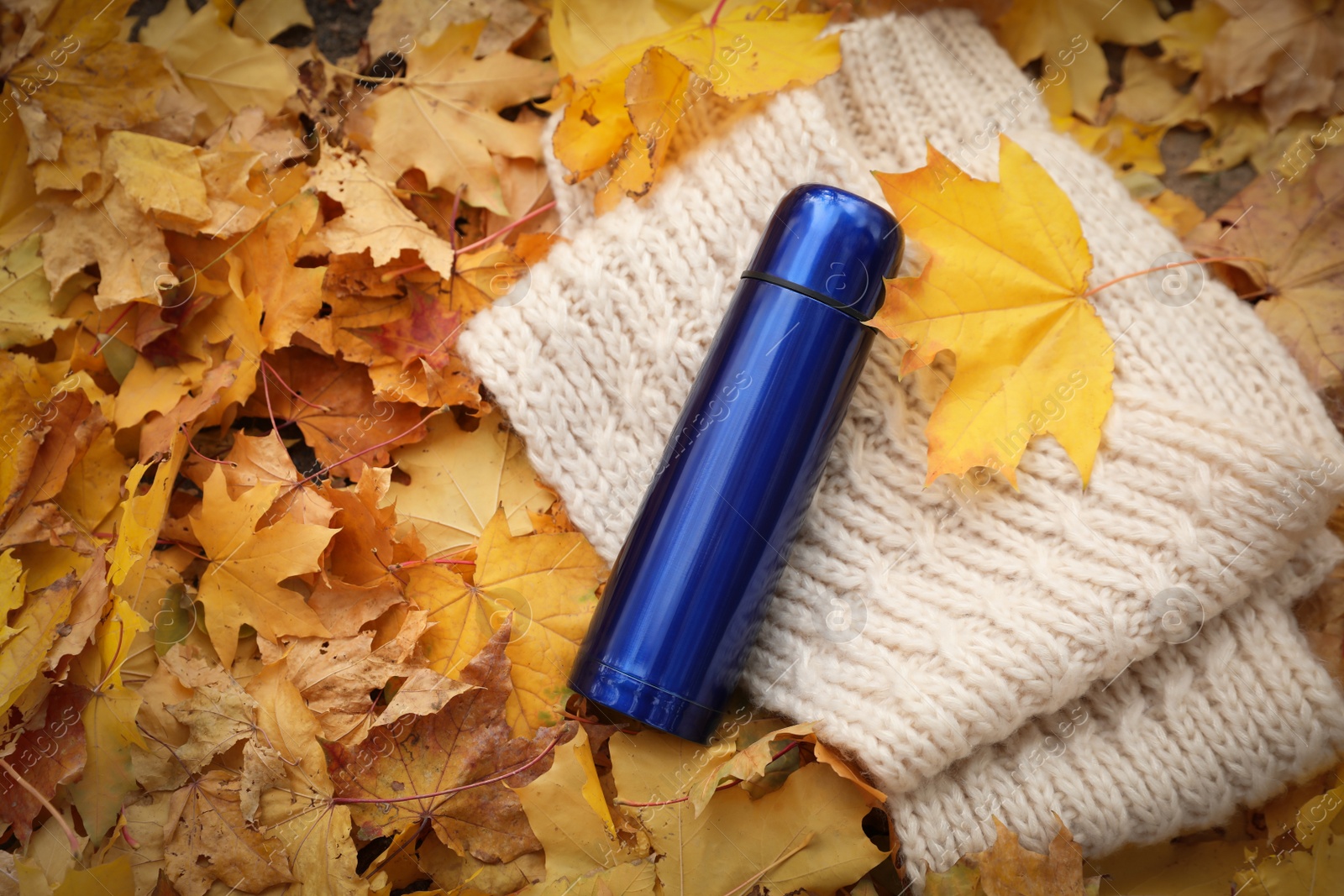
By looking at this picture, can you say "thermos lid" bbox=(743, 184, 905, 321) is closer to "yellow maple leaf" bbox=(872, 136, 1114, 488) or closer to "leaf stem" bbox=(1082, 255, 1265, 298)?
"yellow maple leaf" bbox=(872, 136, 1114, 488)

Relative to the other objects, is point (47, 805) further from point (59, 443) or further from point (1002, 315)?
point (1002, 315)

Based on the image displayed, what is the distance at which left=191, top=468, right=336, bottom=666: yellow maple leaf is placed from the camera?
0.94 m

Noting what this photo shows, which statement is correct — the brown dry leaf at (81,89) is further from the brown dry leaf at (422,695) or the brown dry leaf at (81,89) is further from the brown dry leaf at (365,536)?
the brown dry leaf at (422,695)

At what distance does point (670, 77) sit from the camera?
997mm

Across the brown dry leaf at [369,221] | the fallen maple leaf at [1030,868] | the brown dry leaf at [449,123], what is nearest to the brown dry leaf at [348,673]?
the brown dry leaf at [369,221]

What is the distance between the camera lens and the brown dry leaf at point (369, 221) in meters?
1.04

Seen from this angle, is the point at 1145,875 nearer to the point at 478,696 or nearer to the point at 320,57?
the point at 478,696

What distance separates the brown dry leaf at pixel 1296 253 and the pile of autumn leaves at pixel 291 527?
0.64 m

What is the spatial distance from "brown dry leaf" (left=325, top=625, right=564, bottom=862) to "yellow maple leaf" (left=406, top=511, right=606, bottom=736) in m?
0.04

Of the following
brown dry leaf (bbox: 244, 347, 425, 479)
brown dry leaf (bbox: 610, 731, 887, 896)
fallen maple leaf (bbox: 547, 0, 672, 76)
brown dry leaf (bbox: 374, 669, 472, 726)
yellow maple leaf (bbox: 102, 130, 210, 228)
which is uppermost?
fallen maple leaf (bbox: 547, 0, 672, 76)

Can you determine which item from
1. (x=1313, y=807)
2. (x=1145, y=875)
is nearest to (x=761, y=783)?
(x=1145, y=875)

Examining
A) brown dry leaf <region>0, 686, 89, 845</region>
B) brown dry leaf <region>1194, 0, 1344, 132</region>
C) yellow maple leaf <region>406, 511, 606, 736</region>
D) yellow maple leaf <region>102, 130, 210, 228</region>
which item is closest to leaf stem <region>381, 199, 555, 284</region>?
yellow maple leaf <region>102, 130, 210, 228</region>

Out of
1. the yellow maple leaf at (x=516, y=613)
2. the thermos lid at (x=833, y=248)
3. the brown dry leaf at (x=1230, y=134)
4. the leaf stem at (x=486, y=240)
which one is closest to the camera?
the thermos lid at (x=833, y=248)

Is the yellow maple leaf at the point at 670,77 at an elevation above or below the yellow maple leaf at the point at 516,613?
above
